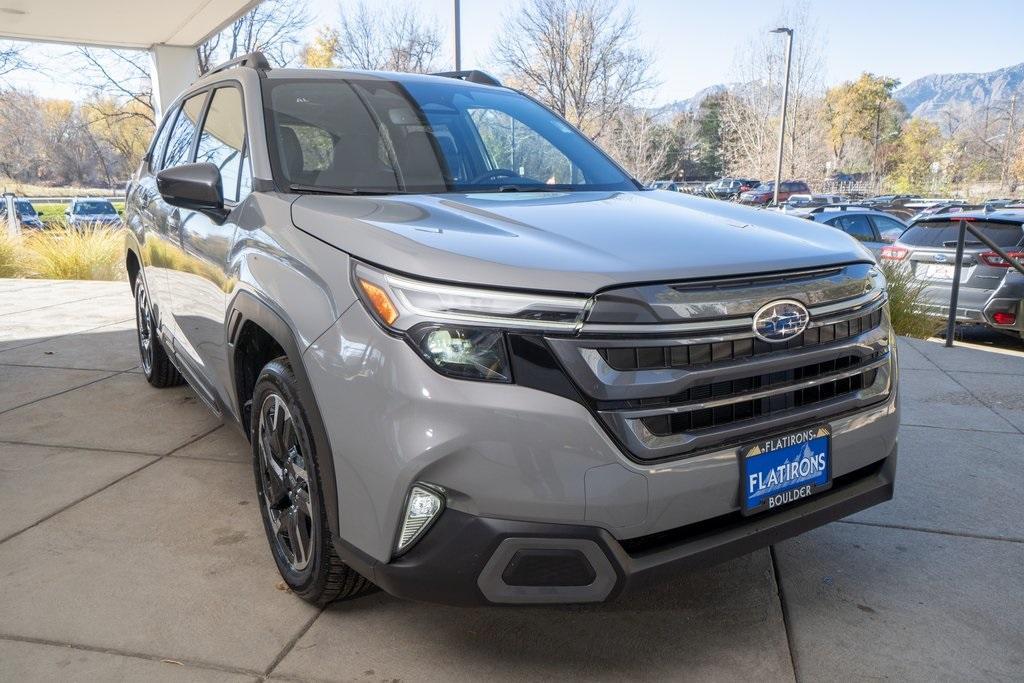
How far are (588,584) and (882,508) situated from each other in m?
2.13

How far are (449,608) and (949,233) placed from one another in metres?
9.70

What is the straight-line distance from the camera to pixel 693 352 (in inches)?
83.4

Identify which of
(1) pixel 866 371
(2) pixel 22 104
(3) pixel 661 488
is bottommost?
(3) pixel 661 488

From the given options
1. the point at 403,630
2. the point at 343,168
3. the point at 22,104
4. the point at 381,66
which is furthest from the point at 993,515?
the point at 22,104

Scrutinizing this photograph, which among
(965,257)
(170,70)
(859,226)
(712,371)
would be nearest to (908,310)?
(965,257)

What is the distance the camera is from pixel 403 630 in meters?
2.65

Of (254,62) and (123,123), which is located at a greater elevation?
(123,123)

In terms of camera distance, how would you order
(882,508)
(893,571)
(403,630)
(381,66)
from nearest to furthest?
(403,630)
(893,571)
(882,508)
(381,66)

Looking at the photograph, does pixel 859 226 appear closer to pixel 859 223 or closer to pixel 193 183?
pixel 859 223

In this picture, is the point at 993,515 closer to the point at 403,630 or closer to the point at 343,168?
the point at 403,630

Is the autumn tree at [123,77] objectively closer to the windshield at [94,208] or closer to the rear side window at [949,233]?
the windshield at [94,208]

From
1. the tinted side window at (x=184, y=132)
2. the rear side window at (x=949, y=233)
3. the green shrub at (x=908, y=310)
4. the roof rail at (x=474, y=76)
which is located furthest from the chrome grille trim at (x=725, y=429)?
the rear side window at (x=949, y=233)

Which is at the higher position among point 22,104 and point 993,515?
point 22,104

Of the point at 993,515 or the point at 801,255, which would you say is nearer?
the point at 801,255
